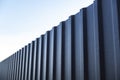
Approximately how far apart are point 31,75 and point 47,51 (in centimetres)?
139

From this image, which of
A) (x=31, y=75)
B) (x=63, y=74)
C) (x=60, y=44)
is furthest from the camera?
(x=31, y=75)

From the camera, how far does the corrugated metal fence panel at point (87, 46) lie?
2.24 meters

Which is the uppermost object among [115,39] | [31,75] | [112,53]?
[115,39]

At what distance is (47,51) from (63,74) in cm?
109

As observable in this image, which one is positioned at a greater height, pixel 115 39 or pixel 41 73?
pixel 115 39

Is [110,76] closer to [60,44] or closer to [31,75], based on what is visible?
[60,44]

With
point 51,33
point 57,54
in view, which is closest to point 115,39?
point 57,54

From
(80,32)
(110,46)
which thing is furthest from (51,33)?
(110,46)

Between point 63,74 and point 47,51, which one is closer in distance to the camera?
point 63,74

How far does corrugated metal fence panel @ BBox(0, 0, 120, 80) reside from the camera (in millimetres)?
2240

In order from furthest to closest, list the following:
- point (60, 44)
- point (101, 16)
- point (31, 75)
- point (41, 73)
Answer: point (31, 75) < point (41, 73) < point (60, 44) < point (101, 16)

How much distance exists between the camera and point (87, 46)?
2.74m

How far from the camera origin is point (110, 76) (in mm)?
2234

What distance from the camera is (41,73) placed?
4.55m
